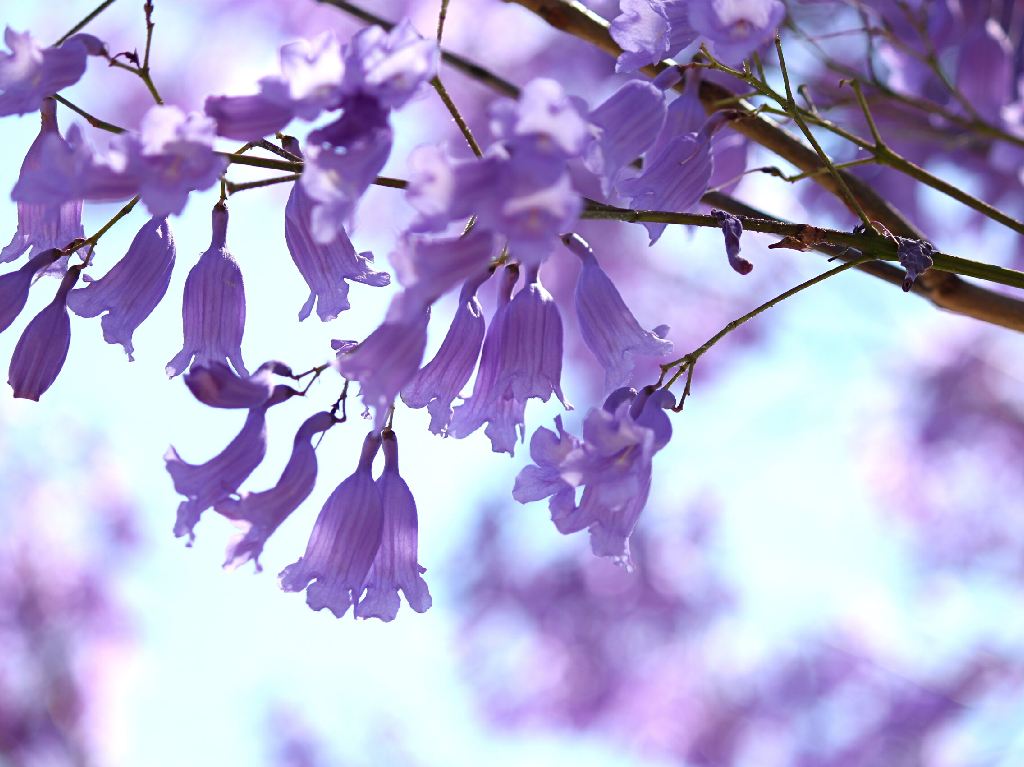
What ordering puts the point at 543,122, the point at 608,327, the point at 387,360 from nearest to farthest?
the point at 543,122 < the point at 387,360 < the point at 608,327

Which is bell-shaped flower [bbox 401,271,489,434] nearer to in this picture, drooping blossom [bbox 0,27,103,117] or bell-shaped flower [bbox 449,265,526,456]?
bell-shaped flower [bbox 449,265,526,456]

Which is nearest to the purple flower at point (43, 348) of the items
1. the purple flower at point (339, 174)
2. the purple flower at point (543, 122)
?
the purple flower at point (339, 174)

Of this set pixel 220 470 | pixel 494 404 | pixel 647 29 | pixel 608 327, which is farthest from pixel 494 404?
pixel 647 29

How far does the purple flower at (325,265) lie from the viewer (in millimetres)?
919

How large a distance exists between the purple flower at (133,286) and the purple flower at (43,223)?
0.05 m

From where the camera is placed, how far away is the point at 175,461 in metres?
0.86

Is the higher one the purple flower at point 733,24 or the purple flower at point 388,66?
the purple flower at point 733,24

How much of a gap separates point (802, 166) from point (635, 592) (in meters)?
4.58

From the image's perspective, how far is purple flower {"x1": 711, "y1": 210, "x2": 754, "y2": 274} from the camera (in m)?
0.80

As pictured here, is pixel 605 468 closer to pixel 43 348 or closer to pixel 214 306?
pixel 214 306

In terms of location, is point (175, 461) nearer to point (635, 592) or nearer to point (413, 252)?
point (413, 252)

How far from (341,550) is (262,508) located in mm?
81

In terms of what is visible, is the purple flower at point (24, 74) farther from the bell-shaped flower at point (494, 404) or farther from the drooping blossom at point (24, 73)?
the bell-shaped flower at point (494, 404)

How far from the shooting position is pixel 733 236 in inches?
31.8
